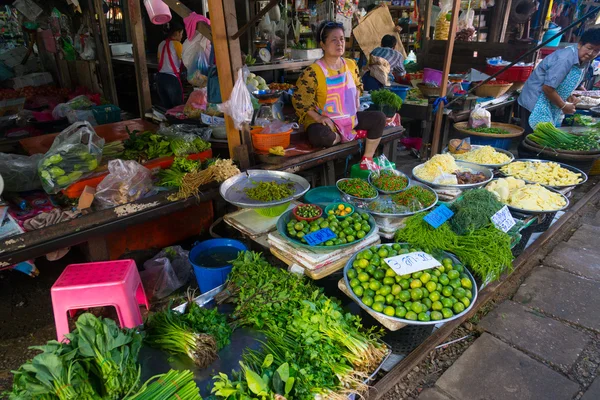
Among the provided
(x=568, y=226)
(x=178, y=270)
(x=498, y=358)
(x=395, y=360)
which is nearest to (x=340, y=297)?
(x=395, y=360)

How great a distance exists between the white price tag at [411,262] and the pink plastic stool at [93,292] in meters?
1.74

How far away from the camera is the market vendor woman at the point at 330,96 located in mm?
3889

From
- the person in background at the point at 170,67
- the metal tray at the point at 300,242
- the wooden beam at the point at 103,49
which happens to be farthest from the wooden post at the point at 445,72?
the wooden beam at the point at 103,49

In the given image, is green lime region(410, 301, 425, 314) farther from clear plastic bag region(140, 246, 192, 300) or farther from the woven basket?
the woven basket

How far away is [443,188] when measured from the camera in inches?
144

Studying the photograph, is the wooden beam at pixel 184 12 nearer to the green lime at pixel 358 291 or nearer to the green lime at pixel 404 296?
the green lime at pixel 358 291

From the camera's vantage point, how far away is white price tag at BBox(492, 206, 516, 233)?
9.45 feet

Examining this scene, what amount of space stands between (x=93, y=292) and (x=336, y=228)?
1.69 m

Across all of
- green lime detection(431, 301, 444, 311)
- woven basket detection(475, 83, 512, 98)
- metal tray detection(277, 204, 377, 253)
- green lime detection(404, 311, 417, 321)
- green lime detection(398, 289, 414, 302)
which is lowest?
green lime detection(404, 311, 417, 321)

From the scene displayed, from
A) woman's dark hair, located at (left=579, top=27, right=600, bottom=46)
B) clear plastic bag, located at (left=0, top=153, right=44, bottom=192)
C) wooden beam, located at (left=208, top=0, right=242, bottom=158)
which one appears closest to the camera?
wooden beam, located at (left=208, top=0, right=242, bottom=158)

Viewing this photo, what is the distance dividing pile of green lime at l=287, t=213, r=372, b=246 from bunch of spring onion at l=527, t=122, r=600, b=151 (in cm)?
372

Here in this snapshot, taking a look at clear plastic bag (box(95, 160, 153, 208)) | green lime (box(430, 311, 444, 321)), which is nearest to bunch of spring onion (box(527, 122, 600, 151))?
green lime (box(430, 311, 444, 321))

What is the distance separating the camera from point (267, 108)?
4.29m

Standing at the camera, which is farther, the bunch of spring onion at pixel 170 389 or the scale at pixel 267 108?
the scale at pixel 267 108
